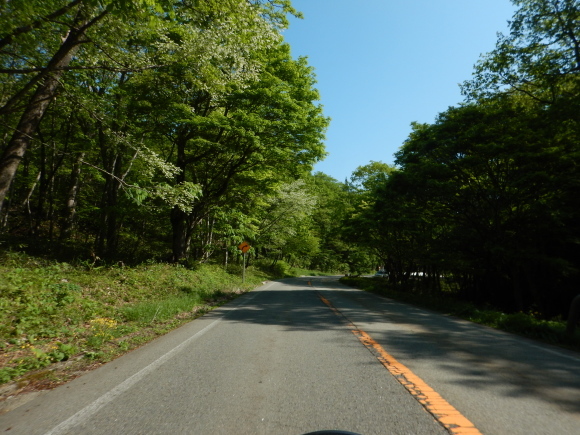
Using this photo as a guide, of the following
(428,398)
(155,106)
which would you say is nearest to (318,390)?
(428,398)

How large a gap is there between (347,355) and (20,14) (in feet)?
24.1

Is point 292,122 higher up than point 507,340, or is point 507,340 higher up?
point 292,122

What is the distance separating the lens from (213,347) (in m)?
5.23

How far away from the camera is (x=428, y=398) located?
121 inches

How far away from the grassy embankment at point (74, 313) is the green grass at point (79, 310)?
0.4 inches

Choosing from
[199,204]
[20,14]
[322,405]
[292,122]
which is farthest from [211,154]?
[322,405]

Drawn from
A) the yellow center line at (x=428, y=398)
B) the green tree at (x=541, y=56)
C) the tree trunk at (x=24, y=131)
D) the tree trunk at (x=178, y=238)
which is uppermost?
the green tree at (x=541, y=56)

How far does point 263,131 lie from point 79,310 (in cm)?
921

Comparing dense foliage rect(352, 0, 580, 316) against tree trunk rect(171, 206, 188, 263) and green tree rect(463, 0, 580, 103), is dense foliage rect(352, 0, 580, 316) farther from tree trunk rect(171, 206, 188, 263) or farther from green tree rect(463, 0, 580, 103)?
tree trunk rect(171, 206, 188, 263)

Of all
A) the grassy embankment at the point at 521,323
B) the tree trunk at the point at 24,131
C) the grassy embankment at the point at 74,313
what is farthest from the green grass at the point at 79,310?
the grassy embankment at the point at 521,323

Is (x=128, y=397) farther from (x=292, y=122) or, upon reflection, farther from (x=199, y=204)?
(x=199, y=204)

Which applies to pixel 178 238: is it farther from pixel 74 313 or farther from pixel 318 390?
pixel 318 390

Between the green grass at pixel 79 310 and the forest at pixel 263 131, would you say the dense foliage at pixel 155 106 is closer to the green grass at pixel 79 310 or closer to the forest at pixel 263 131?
the forest at pixel 263 131

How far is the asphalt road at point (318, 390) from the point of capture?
2611 mm
